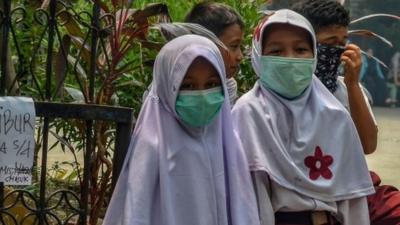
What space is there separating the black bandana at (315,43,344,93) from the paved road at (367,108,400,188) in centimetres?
482

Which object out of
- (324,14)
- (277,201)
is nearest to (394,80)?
(324,14)

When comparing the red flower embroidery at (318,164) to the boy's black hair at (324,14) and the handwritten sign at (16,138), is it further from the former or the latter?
the handwritten sign at (16,138)

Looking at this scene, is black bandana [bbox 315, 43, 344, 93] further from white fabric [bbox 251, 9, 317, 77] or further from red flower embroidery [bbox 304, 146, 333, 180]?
red flower embroidery [bbox 304, 146, 333, 180]

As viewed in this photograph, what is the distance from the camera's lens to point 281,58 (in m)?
2.73

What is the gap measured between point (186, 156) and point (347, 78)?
31.4 inches

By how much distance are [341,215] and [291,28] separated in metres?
0.64

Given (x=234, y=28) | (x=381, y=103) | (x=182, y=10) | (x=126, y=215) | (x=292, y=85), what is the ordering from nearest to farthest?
(x=126, y=215), (x=292, y=85), (x=234, y=28), (x=182, y=10), (x=381, y=103)

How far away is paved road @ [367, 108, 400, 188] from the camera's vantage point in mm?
8243

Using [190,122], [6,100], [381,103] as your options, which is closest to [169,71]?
[190,122]

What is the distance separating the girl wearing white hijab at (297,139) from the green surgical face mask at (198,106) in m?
0.17

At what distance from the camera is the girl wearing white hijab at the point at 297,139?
2645 mm

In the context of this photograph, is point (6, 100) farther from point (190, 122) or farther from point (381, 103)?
point (381, 103)

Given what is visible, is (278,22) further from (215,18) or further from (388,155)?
(388,155)

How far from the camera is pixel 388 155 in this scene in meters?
9.61
